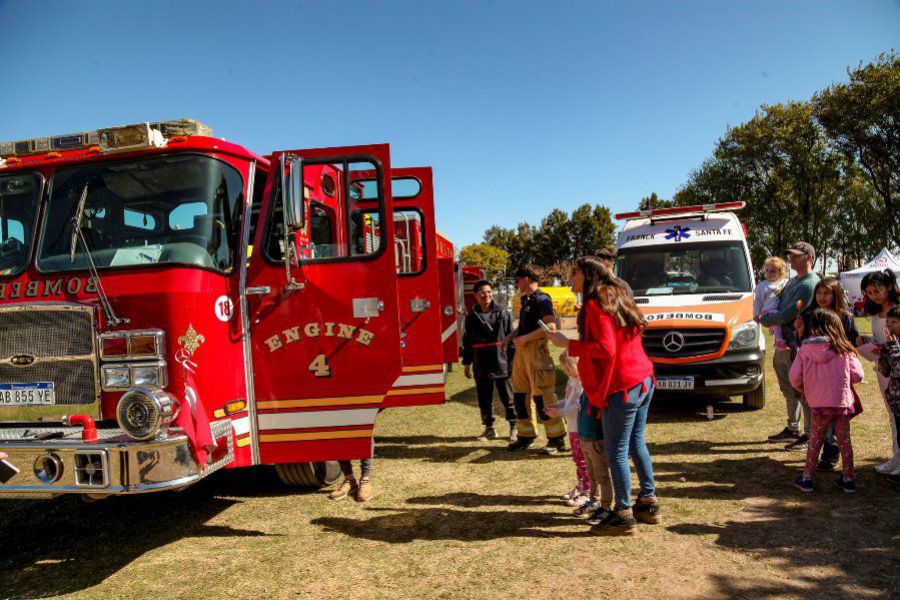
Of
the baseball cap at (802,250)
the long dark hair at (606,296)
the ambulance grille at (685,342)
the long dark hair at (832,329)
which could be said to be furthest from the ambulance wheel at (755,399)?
the long dark hair at (606,296)

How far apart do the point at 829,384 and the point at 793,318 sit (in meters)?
1.20

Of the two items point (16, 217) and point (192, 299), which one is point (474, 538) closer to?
point (192, 299)

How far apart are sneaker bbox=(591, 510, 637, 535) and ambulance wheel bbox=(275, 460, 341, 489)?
2367mm

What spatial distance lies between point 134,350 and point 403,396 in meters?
2.55

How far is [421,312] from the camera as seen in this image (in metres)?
5.83

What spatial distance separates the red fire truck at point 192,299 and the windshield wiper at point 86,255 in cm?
1

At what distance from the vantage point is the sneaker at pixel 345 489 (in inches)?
206

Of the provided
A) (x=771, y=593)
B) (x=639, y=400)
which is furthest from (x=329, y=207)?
(x=771, y=593)

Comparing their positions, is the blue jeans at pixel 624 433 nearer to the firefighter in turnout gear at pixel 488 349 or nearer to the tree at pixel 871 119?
the firefighter in turnout gear at pixel 488 349

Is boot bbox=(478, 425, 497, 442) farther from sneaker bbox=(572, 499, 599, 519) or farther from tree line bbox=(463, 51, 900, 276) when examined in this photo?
tree line bbox=(463, 51, 900, 276)

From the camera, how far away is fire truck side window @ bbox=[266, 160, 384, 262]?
4375 mm

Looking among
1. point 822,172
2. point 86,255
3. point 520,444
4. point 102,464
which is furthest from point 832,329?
point 822,172

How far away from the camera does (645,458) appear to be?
423cm

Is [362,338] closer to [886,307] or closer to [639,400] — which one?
[639,400]
